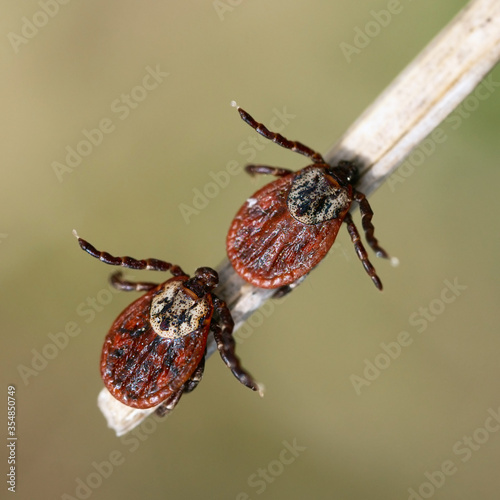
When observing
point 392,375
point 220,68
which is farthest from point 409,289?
point 220,68

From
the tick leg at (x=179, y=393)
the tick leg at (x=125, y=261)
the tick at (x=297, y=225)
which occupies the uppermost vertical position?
the tick at (x=297, y=225)

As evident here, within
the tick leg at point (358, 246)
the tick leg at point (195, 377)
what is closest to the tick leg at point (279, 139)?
the tick leg at point (358, 246)

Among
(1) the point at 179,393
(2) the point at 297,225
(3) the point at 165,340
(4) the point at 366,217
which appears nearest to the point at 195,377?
(1) the point at 179,393

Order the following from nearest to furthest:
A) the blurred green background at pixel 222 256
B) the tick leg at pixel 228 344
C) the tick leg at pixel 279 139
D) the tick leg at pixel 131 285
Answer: the tick leg at pixel 228 344 → the tick leg at pixel 279 139 → the tick leg at pixel 131 285 → the blurred green background at pixel 222 256

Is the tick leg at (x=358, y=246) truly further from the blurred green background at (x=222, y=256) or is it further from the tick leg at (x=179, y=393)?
the blurred green background at (x=222, y=256)

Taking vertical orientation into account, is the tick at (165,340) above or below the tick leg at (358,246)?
below

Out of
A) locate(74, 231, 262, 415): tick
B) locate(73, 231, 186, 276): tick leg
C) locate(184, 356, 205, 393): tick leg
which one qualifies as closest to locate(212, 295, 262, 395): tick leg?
locate(74, 231, 262, 415): tick

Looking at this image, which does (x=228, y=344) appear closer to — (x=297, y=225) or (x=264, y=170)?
(x=297, y=225)
